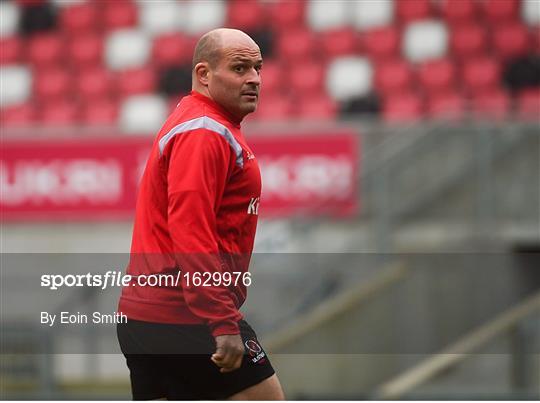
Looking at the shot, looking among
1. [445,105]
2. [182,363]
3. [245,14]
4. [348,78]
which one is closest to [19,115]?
[245,14]

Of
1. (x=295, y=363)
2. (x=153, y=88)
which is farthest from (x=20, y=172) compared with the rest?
(x=295, y=363)

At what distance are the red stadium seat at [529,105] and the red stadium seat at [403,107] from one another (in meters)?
0.85

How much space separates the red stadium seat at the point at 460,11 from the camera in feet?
34.0

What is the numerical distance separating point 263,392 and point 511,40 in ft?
24.3

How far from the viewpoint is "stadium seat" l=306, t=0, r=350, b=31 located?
11047mm

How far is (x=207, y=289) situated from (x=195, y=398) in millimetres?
396

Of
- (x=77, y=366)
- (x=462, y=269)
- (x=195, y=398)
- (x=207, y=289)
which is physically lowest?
(x=77, y=366)

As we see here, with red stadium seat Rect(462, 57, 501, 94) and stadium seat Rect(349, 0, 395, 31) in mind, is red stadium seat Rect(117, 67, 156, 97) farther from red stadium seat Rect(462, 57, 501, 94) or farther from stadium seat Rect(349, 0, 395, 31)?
red stadium seat Rect(462, 57, 501, 94)

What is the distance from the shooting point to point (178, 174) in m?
3.09

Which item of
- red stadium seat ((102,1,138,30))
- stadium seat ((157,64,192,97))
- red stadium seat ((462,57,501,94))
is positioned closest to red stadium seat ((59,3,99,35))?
red stadium seat ((102,1,138,30))

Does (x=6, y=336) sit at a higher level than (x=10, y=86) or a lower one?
lower

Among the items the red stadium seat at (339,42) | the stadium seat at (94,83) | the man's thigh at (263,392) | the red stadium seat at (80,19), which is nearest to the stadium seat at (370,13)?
the red stadium seat at (339,42)

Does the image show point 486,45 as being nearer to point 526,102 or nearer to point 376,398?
point 526,102

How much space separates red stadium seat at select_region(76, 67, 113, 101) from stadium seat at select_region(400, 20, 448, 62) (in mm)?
2937
